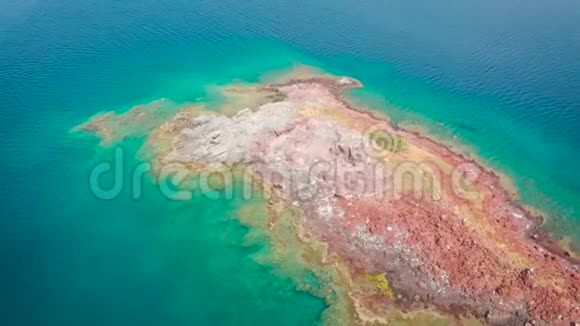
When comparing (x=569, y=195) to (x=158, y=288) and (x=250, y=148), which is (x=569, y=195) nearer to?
(x=250, y=148)

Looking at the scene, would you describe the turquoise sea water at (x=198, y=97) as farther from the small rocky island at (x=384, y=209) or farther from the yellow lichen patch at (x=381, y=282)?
the yellow lichen patch at (x=381, y=282)

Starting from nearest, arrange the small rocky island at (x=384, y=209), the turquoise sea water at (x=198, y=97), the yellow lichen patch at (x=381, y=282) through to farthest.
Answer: the small rocky island at (x=384, y=209) < the yellow lichen patch at (x=381, y=282) < the turquoise sea water at (x=198, y=97)

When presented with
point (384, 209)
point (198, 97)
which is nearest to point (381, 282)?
point (384, 209)

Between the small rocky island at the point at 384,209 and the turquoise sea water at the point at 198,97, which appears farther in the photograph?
the turquoise sea water at the point at 198,97

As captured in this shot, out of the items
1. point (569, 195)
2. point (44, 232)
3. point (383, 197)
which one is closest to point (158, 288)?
point (44, 232)

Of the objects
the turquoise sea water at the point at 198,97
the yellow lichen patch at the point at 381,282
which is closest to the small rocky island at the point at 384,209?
the yellow lichen patch at the point at 381,282

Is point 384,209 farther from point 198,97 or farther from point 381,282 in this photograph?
point 198,97
